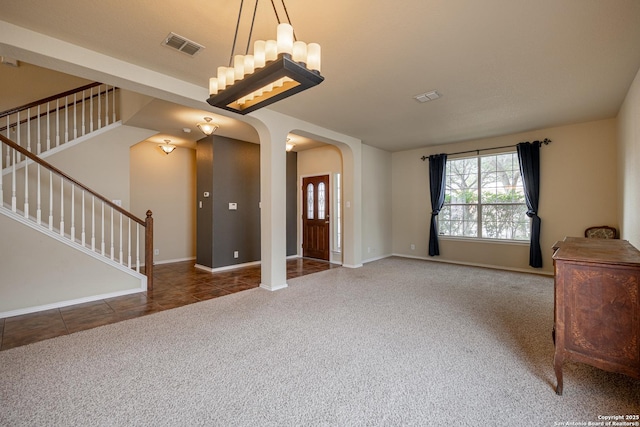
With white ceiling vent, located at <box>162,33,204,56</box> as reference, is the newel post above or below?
below

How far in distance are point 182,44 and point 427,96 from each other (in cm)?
293

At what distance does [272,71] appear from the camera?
1686 millimetres

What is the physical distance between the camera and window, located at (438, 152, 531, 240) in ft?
18.4

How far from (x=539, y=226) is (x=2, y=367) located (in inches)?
288

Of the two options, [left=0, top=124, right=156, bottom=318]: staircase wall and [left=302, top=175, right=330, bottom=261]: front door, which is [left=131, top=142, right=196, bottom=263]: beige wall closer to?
[left=0, top=124, right=156, bottom=318]: staircase wall

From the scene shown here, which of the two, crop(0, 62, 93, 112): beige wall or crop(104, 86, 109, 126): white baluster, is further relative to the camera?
crop(104, 86, 109, 126): white baluster

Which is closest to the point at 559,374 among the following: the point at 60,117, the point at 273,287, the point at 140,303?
the point at 273,287

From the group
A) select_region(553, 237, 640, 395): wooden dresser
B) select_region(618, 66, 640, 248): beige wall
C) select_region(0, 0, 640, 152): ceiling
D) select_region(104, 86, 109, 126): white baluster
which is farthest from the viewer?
select_region(104, 86, 109, 126): white baluster

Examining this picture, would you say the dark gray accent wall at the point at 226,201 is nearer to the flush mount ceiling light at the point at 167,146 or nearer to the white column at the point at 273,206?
the flush mount ceiling light at the point at 167,146

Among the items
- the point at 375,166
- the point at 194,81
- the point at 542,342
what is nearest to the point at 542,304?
the point at 542,342

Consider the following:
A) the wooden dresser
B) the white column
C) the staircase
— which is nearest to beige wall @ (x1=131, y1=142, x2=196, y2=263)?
the staircase

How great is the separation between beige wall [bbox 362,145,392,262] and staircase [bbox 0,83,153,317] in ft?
14.3

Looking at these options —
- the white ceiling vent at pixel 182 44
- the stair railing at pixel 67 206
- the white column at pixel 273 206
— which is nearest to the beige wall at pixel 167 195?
the stair railing at pixel 67 206

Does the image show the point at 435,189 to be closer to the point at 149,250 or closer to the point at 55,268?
Result: the point at 149,250
